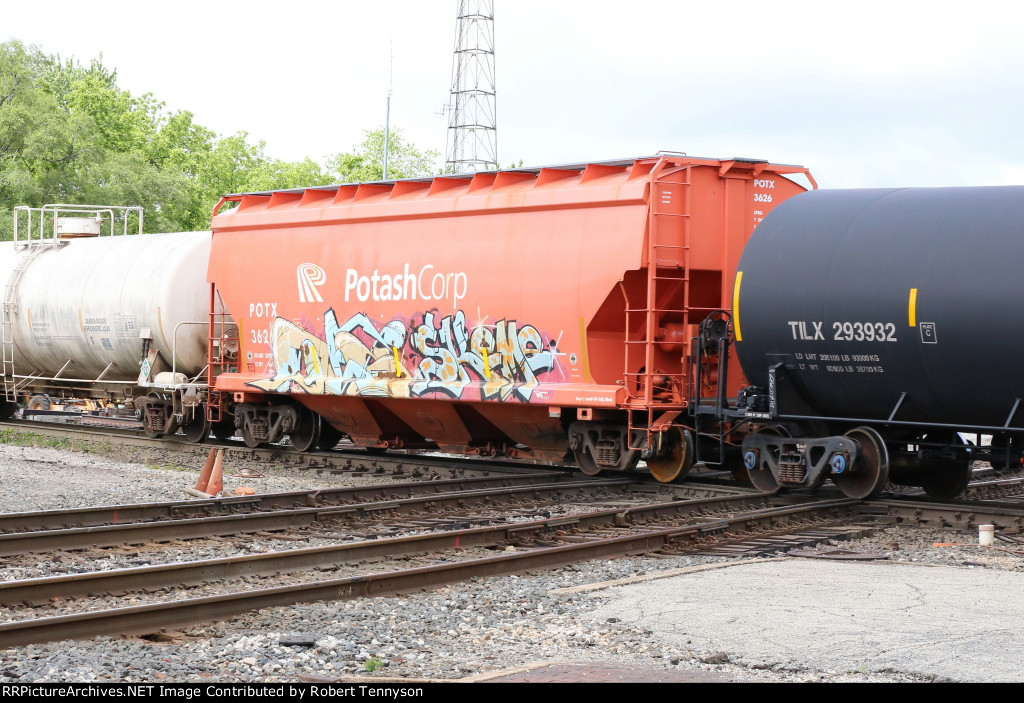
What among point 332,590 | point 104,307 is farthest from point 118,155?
point 332,590

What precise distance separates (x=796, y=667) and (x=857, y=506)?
23.4 feet

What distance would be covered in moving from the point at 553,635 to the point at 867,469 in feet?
21.5

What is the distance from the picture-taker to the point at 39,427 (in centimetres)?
2312

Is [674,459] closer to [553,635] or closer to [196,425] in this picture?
[553,635]

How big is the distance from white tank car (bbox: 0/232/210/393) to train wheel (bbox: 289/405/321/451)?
237 cm

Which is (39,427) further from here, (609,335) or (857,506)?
(857,506)

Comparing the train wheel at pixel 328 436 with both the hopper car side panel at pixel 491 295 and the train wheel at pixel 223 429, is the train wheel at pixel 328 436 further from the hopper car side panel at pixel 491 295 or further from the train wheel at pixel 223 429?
the train wheel at pixel 223 429

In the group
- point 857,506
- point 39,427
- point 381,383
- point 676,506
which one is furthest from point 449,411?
point 39,427

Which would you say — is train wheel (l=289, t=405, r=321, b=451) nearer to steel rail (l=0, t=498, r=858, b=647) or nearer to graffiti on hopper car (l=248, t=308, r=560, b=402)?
graffiti on hopper car (l=248, t=308, r=560, b=402)

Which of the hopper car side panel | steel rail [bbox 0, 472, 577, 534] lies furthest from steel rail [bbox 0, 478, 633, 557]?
the hopper car side panel

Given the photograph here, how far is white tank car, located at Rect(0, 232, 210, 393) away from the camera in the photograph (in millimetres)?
20422

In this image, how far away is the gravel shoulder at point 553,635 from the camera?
6.48m

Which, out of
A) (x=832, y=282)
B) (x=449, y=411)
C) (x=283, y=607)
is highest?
(x=832, y=282)

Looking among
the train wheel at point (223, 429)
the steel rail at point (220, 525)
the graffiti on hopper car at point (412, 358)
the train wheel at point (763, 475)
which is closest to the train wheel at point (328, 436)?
the graffiti on hopper car at point (412, 358)
